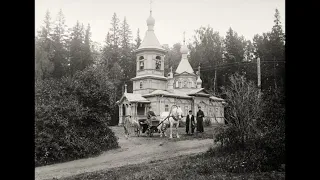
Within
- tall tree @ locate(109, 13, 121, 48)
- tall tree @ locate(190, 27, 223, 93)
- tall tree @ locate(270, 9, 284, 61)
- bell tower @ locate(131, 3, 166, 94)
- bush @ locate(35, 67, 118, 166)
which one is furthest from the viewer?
bush @ locate(35, 67, 118, 166)

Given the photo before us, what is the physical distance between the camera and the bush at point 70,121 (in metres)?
5.60

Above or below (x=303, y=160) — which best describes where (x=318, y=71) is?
above

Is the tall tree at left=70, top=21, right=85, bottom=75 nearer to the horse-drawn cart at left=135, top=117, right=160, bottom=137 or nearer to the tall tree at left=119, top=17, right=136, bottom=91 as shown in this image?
the tall tree at left=119, top=17, right=136, bottom=91

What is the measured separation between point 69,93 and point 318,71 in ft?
18.4

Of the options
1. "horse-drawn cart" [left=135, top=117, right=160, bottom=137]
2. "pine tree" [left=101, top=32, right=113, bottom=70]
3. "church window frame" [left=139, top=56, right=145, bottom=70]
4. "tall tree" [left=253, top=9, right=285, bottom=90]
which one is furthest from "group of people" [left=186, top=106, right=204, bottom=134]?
"pine tree" [left=101, top=32, right=113, bottom=70]

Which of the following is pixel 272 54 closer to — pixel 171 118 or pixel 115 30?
pixel 115 30

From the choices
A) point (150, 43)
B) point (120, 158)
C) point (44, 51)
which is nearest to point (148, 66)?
point (150, 43)

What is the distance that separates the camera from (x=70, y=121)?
6754mm

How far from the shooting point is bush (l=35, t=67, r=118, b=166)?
560cm

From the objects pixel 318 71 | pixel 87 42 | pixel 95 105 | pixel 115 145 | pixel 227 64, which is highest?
pixel 87 42
